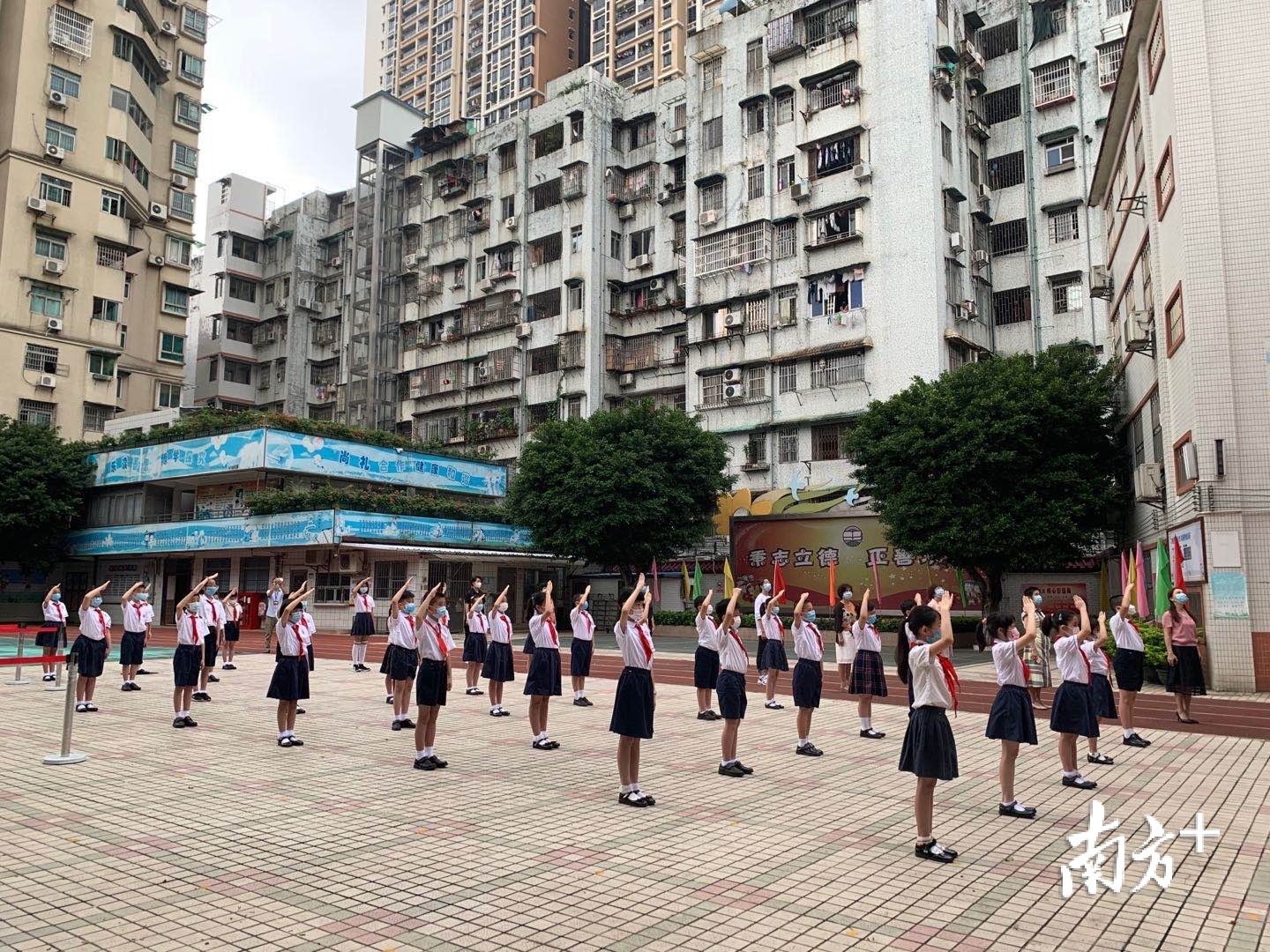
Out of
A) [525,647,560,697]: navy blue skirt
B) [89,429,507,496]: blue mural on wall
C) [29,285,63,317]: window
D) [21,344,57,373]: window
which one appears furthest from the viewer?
[29,285,63,317]: window

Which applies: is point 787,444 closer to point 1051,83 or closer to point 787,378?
point 787,378

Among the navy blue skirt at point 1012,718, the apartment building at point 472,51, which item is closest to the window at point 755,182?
the navy blue skirt at point 1012,718

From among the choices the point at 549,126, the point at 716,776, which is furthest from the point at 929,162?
the point at 716,776

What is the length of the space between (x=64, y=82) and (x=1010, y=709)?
165 feet

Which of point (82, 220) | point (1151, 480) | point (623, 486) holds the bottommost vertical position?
point (1151, 480)

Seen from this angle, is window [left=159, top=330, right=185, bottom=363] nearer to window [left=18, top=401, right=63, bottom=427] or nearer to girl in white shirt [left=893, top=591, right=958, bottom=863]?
window [left=18, top=401, right=63, bottom=427]

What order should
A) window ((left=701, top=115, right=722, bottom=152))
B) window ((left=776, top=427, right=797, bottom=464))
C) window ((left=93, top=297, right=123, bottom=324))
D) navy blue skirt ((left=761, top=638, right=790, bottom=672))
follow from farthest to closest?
window ((left=93, top=297, right=123, bottom=324)) → window ((left=701, top=115, right=722, bottom=152)) → window ((left=776, top=427, right=797, bottom=464)) → navy blue skirt ((left=761, top=638, right=790, bottom=672))

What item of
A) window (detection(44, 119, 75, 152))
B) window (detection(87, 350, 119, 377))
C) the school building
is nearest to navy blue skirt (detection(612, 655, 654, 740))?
the school building

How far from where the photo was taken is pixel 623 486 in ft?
103

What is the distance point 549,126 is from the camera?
4566cm

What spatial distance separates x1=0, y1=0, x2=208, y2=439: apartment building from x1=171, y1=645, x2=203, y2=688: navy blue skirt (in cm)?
3668

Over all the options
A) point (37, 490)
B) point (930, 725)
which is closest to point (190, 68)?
point (37, 490)

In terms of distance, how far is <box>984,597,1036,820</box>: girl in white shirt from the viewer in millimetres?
7559

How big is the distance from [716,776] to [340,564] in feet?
86.4
